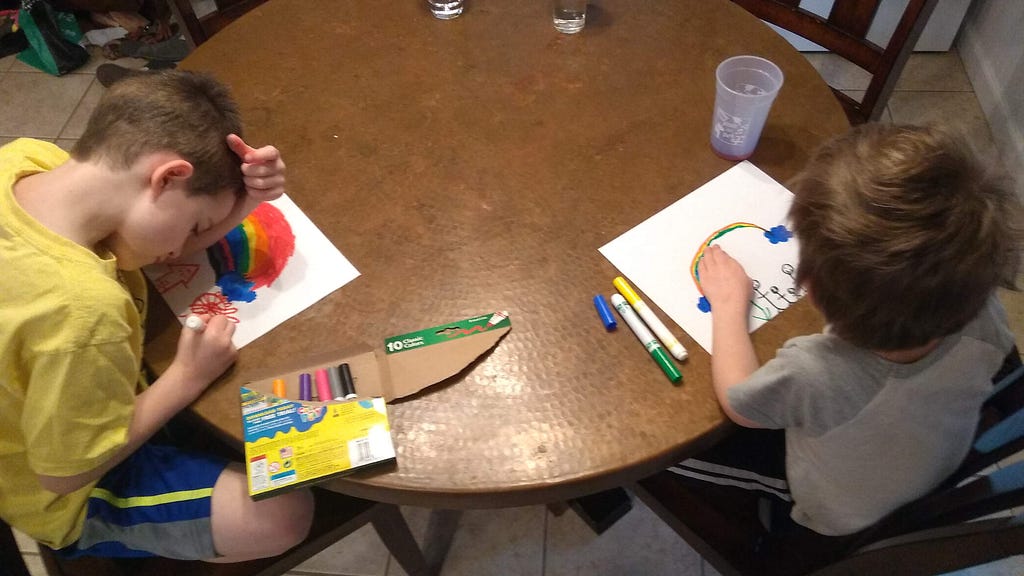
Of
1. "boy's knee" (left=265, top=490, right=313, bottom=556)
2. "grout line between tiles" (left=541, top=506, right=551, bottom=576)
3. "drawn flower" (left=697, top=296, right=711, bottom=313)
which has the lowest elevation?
"grout line between tiles" (left=541, top=506, right=551, bottom=576)

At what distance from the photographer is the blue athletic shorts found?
0.89 m

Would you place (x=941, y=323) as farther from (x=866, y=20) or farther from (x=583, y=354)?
(x=866, y=20)

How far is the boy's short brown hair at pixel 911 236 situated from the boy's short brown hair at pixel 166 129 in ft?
2.32

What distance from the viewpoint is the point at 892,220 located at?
0.68 meters

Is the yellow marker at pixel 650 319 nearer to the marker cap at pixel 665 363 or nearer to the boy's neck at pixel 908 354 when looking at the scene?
the marker cap at pixel 665 363

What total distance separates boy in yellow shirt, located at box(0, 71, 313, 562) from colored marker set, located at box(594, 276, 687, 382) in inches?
17.5

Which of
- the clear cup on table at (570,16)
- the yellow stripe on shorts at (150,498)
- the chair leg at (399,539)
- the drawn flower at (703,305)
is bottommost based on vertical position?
the chair leg at (399,539)

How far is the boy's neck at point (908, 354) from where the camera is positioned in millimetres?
745

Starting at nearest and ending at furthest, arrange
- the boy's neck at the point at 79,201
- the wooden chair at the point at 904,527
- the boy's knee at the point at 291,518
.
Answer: the wooden chair at the point at 904,527 < the boy's neck at the point at 79,201 < the boy's knee at the point at 291,518

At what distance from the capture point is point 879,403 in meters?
0.75

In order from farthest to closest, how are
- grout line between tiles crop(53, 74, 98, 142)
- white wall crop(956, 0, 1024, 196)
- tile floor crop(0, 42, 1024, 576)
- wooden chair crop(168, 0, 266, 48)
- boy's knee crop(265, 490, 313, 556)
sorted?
1. grout line between tiles crop(53, 74, 98, 142)
2. white wall crop(956, 0, 1024, 196)
3. tile floor crop(0, 42, 1024, 576)
4. wooden chair crop(168, 0, 266, 48)
5. boy's knee crop(265, 490, 313, 556)

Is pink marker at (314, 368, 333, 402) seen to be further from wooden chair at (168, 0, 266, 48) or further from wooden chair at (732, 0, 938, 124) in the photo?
wooden chair at (732, 0, 938, 124)

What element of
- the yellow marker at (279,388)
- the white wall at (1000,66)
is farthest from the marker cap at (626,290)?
the white wall at (1000,66)

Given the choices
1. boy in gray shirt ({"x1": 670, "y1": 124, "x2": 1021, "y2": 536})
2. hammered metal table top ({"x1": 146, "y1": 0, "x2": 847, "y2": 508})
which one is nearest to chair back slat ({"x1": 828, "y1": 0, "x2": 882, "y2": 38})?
hammered metal table top ({"x1": 146, "y1": 0, "x2": 847, "y2": 508})
